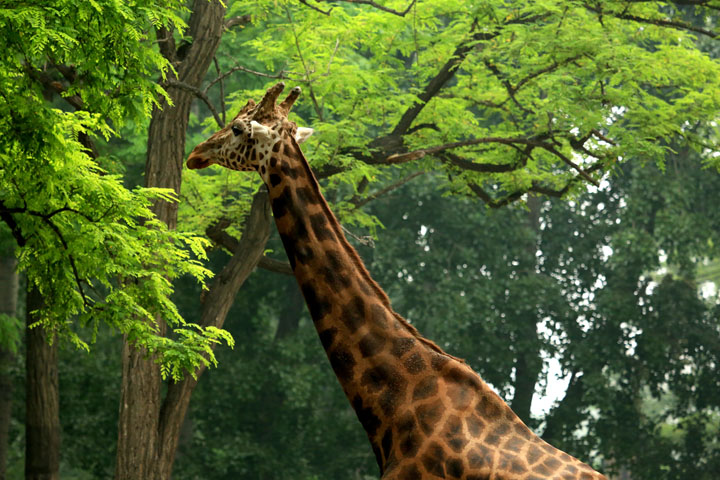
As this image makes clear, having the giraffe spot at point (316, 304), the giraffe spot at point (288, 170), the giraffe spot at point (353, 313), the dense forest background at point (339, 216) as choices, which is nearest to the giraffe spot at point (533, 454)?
the giraffe spot at point (353, 313)

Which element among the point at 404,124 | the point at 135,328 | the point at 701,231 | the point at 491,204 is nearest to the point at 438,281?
the point at 701,231

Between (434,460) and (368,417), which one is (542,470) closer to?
(434,460)

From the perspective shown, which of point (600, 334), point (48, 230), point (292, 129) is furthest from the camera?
point (600, 334)

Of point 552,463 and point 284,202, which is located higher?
point 284,202

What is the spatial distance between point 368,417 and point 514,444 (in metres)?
0.72

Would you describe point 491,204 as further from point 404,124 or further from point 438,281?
point 438,281

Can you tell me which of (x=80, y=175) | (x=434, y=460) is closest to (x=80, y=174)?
(x=80, y=175)

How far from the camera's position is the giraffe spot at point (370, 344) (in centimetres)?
435

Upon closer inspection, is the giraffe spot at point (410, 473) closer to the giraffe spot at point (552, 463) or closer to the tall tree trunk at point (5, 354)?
the giraffe spot at point (552, 463)

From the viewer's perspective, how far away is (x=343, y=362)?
14.4 feet

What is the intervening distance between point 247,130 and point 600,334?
15559mm

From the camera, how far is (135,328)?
5.88 metres

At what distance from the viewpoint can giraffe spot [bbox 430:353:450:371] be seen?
4273 mm

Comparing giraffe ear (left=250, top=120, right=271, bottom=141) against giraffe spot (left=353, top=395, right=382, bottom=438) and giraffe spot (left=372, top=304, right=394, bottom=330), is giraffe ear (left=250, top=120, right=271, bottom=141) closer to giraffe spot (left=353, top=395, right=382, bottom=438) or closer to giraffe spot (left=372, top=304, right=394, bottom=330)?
giraffe spot (left=372, top=304, right=394, bottom=330)
